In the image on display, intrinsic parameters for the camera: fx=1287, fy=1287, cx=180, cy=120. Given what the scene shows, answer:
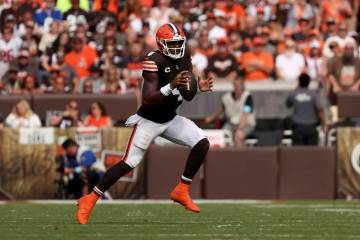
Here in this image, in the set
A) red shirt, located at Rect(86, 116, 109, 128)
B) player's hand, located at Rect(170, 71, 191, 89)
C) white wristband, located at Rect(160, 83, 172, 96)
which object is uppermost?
player's hand, located at Rect(170, 71, 191, 89)

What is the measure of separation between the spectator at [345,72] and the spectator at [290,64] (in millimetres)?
697

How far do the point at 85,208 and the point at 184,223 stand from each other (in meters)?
0.82

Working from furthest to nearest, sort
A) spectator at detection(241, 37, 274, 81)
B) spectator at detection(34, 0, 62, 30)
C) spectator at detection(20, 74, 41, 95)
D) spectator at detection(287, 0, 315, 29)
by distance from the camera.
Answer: spectator at detection(34, 0, 62, 30) → spectator at detection(287, 0, 315, 29) → spectator at detection(241, 37, 274, 81) → spectator at detection(20, 74, 41, 95)

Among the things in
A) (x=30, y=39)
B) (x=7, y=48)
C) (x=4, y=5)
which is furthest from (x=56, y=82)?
(x=4, y=5)

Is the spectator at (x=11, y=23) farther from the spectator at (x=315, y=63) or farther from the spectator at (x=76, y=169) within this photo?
the spectator at (x=315, y=63)

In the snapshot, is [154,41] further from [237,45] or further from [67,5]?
[67,5]

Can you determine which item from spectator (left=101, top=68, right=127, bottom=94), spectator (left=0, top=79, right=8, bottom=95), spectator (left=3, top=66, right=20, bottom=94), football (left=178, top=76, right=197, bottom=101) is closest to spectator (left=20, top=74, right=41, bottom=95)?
spectator (left=3, top=66, right=20, bottom=94)

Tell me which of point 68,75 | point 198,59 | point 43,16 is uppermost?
point 43,16

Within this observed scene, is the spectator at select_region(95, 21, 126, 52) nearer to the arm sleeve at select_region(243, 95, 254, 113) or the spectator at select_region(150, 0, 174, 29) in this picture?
the spectator at select_region(150, 0, 174, 29)

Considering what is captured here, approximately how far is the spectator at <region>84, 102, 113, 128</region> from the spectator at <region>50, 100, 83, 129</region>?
237 mm

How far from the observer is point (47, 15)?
2166cm

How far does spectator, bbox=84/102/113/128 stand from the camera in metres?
17.4

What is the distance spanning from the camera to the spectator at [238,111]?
58.4 feet

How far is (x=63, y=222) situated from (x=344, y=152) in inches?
267
